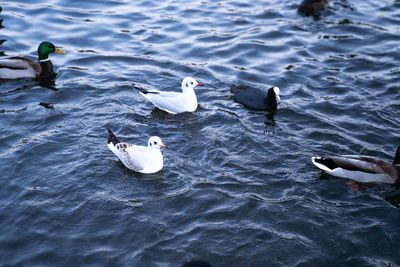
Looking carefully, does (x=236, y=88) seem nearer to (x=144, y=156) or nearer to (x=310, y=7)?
(x=144, y=156)

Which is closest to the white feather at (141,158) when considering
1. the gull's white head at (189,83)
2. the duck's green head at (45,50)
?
the gull's white head at (189,83)

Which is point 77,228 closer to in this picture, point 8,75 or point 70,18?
point 8,75

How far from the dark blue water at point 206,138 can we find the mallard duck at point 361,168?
230 mm

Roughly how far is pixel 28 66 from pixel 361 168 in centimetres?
924

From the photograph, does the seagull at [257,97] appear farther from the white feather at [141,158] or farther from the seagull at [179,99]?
the white feather at [141,158]

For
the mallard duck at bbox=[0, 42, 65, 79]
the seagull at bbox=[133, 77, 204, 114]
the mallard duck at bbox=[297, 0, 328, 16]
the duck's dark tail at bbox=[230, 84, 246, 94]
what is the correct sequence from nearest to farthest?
the seagull at bbox=[133, 77, 204, 114] < the duck's dark tail at bbox=[230, 84, 246, 94] < the mallard duck at bbox=[0, 42, 65, 79] < the mallard duck at bbox=[297, 0, 328, 16]

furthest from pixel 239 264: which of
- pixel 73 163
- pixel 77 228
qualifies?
pixel 73 163

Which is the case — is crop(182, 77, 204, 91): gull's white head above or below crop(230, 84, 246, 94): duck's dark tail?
above

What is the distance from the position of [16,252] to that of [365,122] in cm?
773

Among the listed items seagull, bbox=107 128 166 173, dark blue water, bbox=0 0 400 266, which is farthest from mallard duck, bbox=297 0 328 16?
seagull, bbox=107 128 166 173

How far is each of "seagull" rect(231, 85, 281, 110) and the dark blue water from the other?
0.26 metres

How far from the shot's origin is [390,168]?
35.5 feet

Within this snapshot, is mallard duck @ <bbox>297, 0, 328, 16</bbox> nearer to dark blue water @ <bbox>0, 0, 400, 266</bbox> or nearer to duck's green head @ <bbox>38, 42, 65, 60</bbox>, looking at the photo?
dark blue water @ <bbox>0, 0, 400, 266</bbox>

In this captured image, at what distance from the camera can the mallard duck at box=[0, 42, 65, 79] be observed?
1520cm
